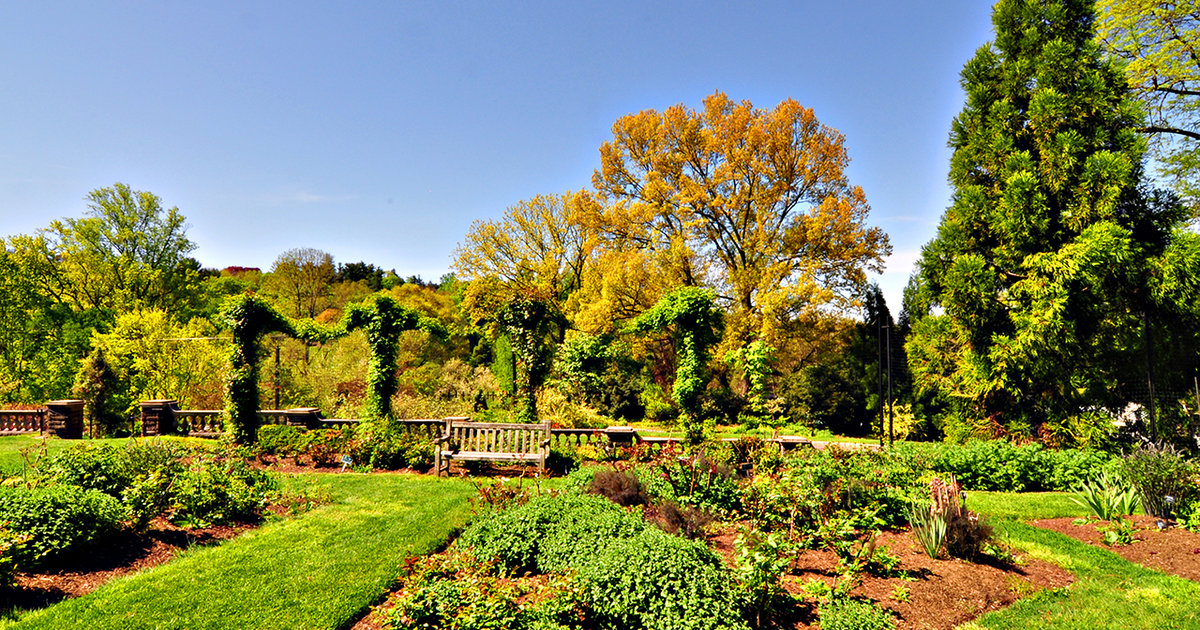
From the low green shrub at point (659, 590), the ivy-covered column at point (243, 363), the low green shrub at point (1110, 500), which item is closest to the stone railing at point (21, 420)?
the ivy-covered column at point (243, 363)

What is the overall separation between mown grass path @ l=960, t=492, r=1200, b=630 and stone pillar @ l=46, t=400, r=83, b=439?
17.2 m

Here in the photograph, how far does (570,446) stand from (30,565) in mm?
7579

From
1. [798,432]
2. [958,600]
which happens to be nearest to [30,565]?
[958,600]

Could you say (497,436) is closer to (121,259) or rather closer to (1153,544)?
(1153,544)

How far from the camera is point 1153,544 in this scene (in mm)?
5949

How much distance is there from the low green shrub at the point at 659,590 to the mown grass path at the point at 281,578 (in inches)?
→ 80.4

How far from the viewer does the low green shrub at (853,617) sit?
12.6 feet

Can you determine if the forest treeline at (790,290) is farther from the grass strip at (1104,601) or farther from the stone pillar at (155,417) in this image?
the grass strip at (1104,601)

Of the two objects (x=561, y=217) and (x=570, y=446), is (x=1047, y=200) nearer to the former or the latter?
(x=570, y=446)

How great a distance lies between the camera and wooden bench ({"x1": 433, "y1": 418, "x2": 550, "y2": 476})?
9.73 m

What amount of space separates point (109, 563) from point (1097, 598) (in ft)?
28.2

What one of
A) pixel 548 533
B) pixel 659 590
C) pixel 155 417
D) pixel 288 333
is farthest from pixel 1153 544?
pixel 155 417

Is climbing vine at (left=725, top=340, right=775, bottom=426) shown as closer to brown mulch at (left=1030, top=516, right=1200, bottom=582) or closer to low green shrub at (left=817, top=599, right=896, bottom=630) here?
brown mulch at (left=1030, top=516, right=1200, bottom=582)

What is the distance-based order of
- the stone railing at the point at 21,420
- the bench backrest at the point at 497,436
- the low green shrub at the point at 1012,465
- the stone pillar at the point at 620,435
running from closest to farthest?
the low green shrub at the point at 1012,465, the bench backrest at the point at 497,436, the stone pillar at the point at 620,435, the stone railing at the point at 21,420
